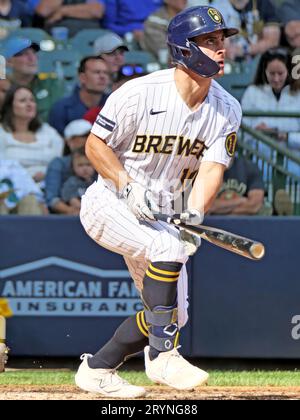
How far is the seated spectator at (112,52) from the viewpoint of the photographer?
8211 mm

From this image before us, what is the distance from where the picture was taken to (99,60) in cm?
820

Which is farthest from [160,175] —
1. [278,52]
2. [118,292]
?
[278,52]

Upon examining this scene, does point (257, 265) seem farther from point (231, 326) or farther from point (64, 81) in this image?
point (64, 81)

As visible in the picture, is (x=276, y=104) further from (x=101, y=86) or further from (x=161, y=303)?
(x=161, y=303)

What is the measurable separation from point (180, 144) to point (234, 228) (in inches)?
101

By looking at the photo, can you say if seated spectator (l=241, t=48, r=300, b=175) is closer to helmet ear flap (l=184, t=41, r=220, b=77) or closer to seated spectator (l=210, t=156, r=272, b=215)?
seated spectator (l=210, t=156, r=272, b=215)

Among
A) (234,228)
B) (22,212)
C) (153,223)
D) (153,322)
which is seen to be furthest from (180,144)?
(22,212)

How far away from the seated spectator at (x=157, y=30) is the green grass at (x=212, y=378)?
293 centimetres

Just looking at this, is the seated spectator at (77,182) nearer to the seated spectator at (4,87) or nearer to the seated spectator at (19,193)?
the seated spectator at (19,193)

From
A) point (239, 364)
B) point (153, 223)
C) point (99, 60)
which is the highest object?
point (99, 60)

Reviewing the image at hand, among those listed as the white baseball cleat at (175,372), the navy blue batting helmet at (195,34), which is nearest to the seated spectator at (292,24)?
the navy blue batting helmet at (195,34)

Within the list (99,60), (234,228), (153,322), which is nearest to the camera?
(153,322)

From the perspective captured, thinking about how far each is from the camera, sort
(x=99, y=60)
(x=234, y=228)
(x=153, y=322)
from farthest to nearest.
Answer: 1. (x=99, y=60)
2. (x=234, y=228)
3. (x=153, y=322)

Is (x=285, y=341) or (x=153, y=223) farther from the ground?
(x=153, y=223)
